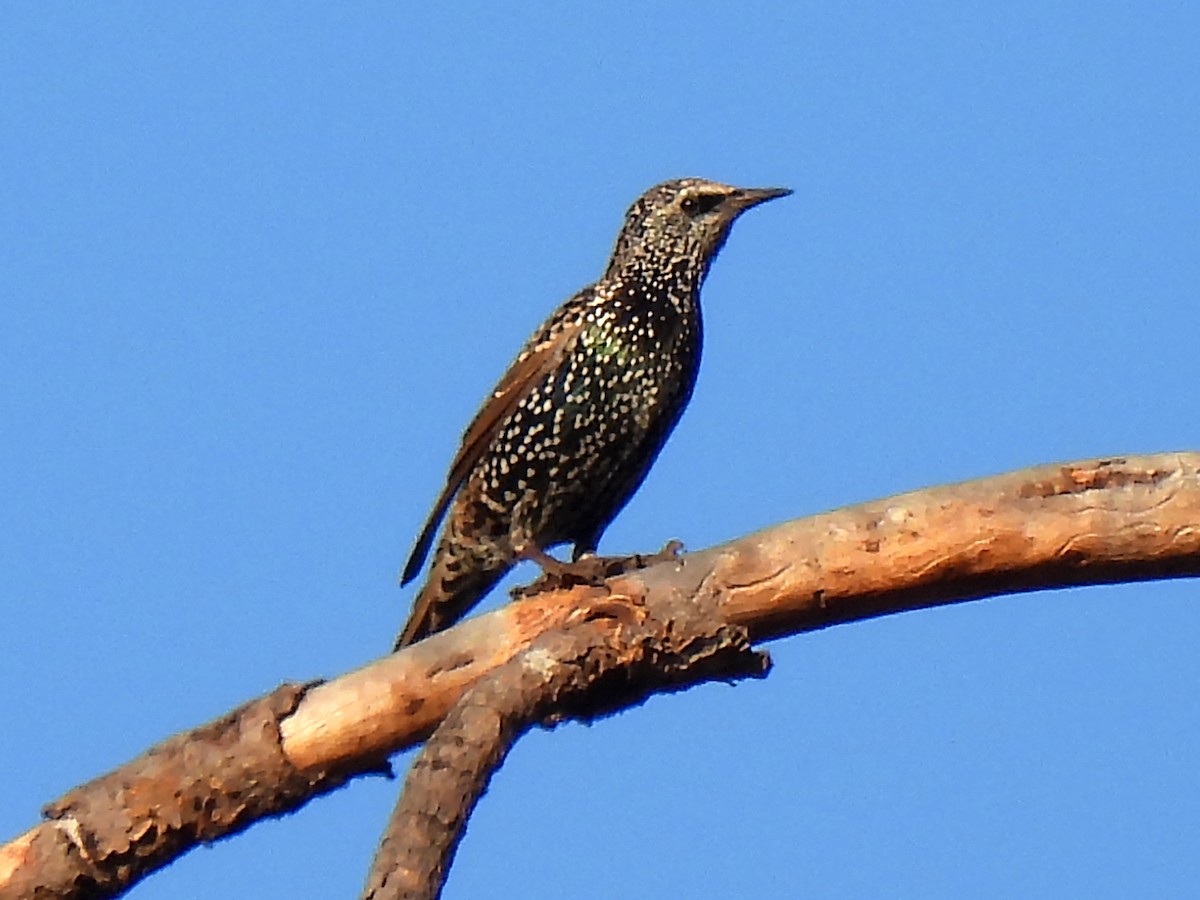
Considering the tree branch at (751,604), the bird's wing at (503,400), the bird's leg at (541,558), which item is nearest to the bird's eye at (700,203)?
the bird's wing at (503,400)

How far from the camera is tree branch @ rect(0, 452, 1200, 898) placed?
14.9ft

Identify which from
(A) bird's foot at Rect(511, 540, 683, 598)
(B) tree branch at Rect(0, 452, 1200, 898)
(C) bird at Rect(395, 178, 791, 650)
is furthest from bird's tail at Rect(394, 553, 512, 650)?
(B) tree branch at Rect(0, 452, 1200, 898)

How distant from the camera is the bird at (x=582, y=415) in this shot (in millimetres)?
6219

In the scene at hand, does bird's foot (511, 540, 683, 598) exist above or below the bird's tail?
below

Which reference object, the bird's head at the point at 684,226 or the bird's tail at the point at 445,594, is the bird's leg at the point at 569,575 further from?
the bird's head at the point at 684,226

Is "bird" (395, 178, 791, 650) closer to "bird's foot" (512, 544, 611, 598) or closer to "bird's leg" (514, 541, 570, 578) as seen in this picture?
"bird's leg" (514, 541, 570, 578)

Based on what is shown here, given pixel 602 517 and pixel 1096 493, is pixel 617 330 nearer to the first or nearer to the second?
pixel 602 517

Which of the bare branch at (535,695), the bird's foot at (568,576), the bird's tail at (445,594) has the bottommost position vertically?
the bare branch at (535,695)

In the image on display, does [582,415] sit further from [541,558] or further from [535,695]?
[535,695]

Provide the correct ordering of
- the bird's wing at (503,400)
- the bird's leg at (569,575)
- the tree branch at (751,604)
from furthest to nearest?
the bird's wing at (503,400) → the bird's leg at (569,575) → the tree branch at (751,604)

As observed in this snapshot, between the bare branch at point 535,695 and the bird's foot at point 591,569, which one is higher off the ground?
the bird's foot at point 591,569

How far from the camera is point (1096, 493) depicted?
4.60 meters

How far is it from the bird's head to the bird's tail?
1.00 metres

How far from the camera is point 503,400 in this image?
6.41 m
